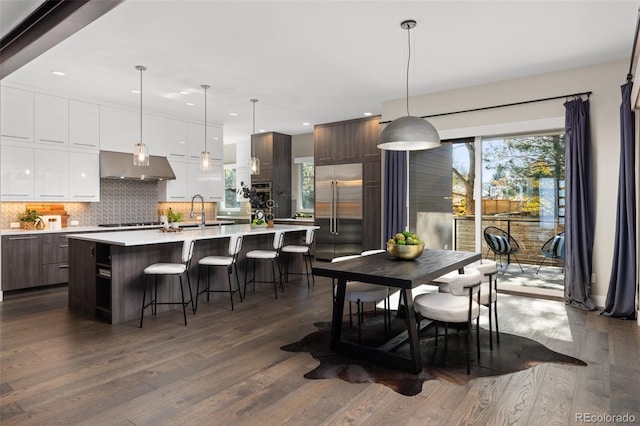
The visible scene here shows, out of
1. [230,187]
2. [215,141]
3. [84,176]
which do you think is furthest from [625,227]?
[230,187]

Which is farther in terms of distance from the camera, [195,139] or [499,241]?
[195,139]

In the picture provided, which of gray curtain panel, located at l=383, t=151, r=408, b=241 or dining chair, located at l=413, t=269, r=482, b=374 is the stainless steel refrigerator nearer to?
gray curtain panel, located at l=383, t=151, r=408, b=241

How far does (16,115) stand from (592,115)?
24.5ft

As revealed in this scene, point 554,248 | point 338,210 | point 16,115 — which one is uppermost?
point 16,115

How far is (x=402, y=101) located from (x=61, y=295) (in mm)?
5680

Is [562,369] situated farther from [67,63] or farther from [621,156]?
[67,63]

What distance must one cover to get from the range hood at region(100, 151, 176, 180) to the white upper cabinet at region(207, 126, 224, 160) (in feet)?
3.54

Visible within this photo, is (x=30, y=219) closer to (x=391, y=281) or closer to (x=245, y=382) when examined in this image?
(x=245, y=382)

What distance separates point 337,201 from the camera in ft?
25.0

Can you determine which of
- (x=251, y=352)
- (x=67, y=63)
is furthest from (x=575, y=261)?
(x=67, y=63)

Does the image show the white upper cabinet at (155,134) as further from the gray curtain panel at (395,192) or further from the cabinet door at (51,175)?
the gray curtain panel at (395,192)

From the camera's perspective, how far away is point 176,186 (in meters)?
7.36

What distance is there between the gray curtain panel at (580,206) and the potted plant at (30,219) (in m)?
7.22

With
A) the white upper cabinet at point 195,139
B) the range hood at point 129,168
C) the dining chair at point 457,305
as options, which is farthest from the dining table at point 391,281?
the white upper cabinet at point 195,139
